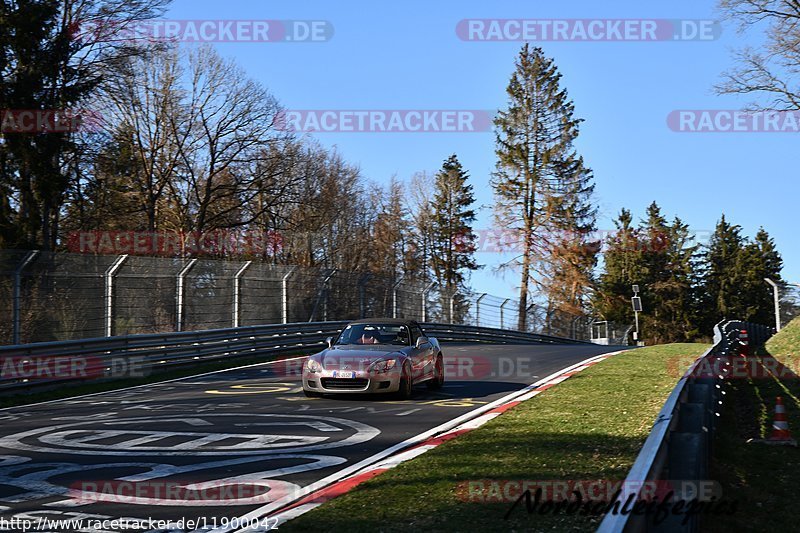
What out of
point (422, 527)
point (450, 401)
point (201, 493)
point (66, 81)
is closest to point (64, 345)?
point (450, 401)

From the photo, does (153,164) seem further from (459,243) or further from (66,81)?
(459,243)

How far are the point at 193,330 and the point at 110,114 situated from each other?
849 inches

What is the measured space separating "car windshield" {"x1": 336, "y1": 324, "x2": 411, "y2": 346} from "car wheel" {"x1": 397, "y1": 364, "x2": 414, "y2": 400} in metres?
0.86

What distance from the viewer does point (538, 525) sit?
17.5ft

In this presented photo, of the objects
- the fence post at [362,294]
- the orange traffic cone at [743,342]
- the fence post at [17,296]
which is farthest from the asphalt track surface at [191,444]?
the orange traffic cone at [743,342]

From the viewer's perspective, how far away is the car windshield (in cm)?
1406

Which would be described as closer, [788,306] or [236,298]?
[236,298]

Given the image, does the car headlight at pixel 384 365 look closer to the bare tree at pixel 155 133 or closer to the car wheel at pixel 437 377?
the car wheel at pixel 437 377

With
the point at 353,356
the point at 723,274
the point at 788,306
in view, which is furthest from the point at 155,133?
the point at 723,274

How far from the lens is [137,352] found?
17.5m

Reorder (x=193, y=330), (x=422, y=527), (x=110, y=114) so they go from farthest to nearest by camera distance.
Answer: (x=110, y=114), (x=193, y=330), (x=422, y=527)

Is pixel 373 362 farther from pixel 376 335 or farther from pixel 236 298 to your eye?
pixel 236 298

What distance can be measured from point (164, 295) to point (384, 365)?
28.3 feet

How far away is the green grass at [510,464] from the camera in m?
5.42
